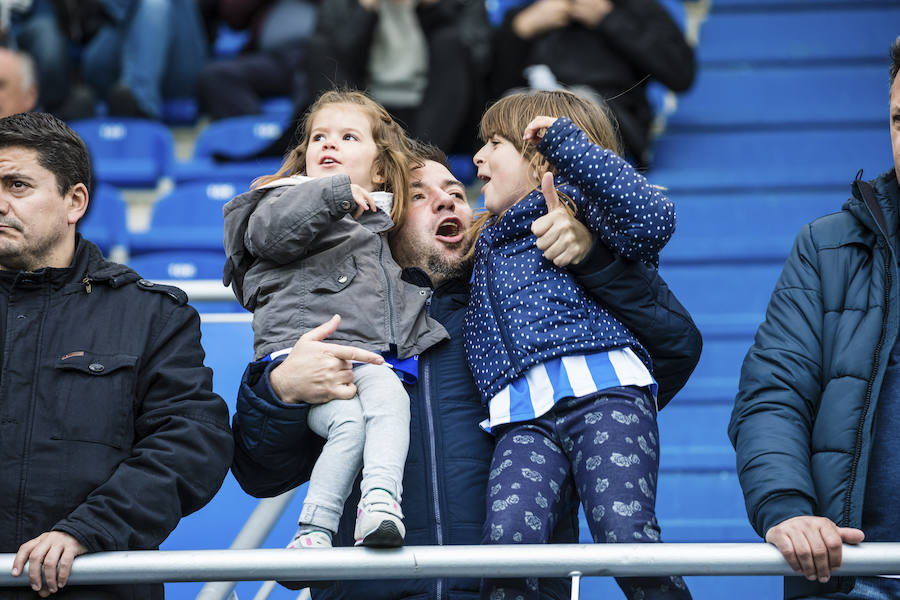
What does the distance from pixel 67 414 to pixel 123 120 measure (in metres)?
4.08

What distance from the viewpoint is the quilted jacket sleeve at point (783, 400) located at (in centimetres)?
204

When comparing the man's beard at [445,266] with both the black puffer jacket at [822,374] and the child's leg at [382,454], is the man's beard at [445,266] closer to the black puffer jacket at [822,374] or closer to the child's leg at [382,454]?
the child's leg at [382,454]

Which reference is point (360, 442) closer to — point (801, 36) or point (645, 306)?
point (645, 306)

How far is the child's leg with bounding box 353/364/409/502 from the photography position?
2104 millimetres

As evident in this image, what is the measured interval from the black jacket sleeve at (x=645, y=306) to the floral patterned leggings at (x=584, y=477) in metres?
0.14

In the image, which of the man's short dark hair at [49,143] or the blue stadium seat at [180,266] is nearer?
the man's short dark hair at [49,143]

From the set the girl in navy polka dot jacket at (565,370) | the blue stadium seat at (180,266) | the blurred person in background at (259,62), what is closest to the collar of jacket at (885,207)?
the girl in navy polka dot jacket at (565,370)

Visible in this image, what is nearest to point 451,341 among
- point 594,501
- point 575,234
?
point 575,234

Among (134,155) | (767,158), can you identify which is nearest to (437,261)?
(767,158)

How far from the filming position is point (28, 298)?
2.24 meters

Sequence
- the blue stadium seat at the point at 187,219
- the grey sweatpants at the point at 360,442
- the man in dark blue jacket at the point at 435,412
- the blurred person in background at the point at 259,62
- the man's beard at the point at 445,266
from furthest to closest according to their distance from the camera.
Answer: the blurred person in background at the point at 259,62
the blue stadium seat at the point at 187,219
the man's beard at the point at 445,266
the man in dark blue jacket at the point at 435,412
the grey sweatpants at the point at 360,442

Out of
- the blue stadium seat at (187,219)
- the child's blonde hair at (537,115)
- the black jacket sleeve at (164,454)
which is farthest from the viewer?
the blue stadium seat at (187,219)

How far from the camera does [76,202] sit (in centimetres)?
241

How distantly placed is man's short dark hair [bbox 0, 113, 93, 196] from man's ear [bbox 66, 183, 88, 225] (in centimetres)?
1
